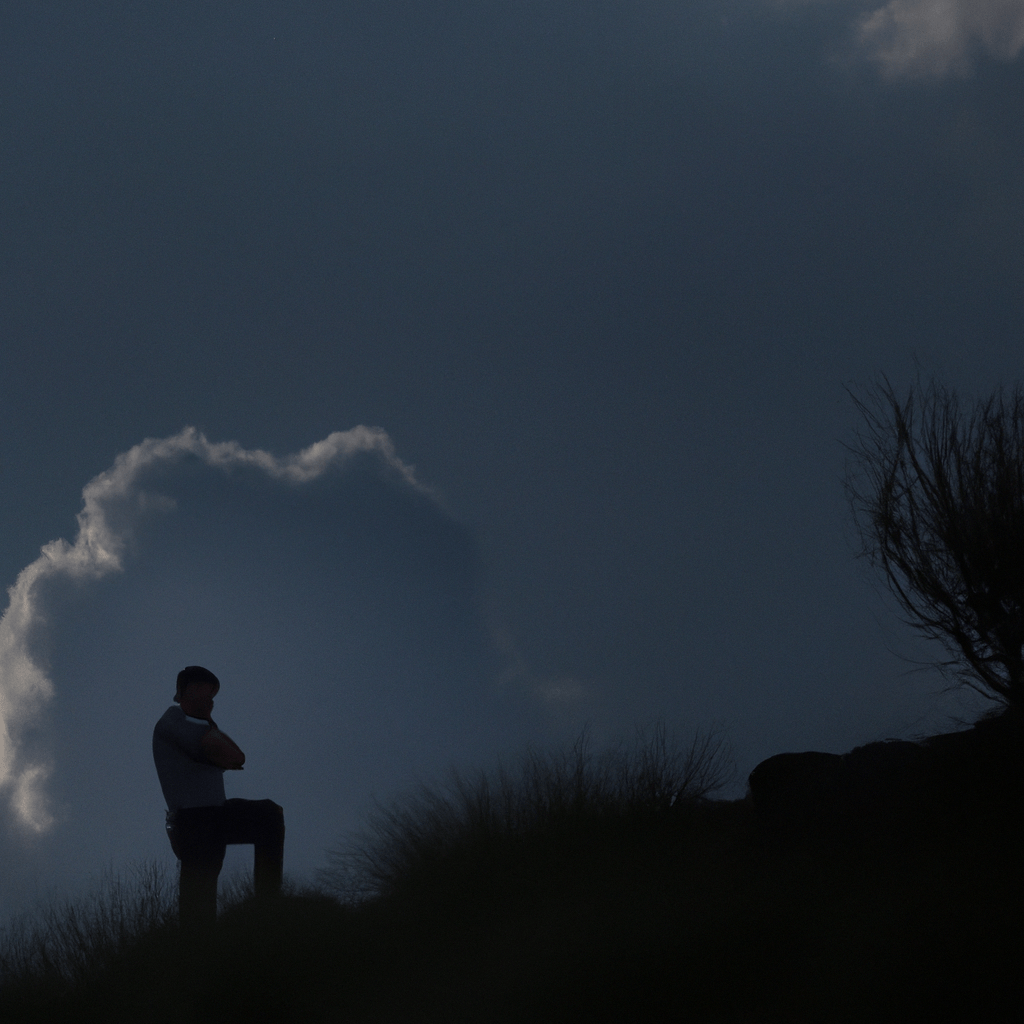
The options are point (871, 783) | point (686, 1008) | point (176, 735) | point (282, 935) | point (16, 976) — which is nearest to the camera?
point (686, 1008)

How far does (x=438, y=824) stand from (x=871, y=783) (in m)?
3.56

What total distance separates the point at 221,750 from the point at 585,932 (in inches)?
95.4

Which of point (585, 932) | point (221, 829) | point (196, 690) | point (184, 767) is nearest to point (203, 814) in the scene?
point (221, 829)

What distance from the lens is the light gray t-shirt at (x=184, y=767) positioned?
5.52 meters

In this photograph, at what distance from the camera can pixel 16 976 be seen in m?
6.84

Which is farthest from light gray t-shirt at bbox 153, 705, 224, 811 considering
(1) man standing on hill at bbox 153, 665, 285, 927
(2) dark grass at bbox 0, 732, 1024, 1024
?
(2) dark grass at bbox 0, 732, 1024, 1024

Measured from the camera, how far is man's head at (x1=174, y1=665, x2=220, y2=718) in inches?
226

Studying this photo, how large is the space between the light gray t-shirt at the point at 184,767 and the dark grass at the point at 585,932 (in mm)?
985

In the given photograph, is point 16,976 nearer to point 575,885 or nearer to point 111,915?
point 111,915

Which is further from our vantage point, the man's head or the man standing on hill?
the man's head

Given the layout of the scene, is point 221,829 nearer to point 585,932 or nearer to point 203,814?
point 203,814

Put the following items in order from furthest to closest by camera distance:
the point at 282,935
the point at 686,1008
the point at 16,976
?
the point at 16,976
the point at 282,935
the point at 686,1008

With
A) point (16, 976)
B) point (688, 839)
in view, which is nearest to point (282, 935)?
point (16, 976)

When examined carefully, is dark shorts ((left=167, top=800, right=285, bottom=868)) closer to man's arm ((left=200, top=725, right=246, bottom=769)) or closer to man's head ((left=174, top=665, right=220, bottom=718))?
man's arm ((left=200, top=725, right=246, bottom=769))
